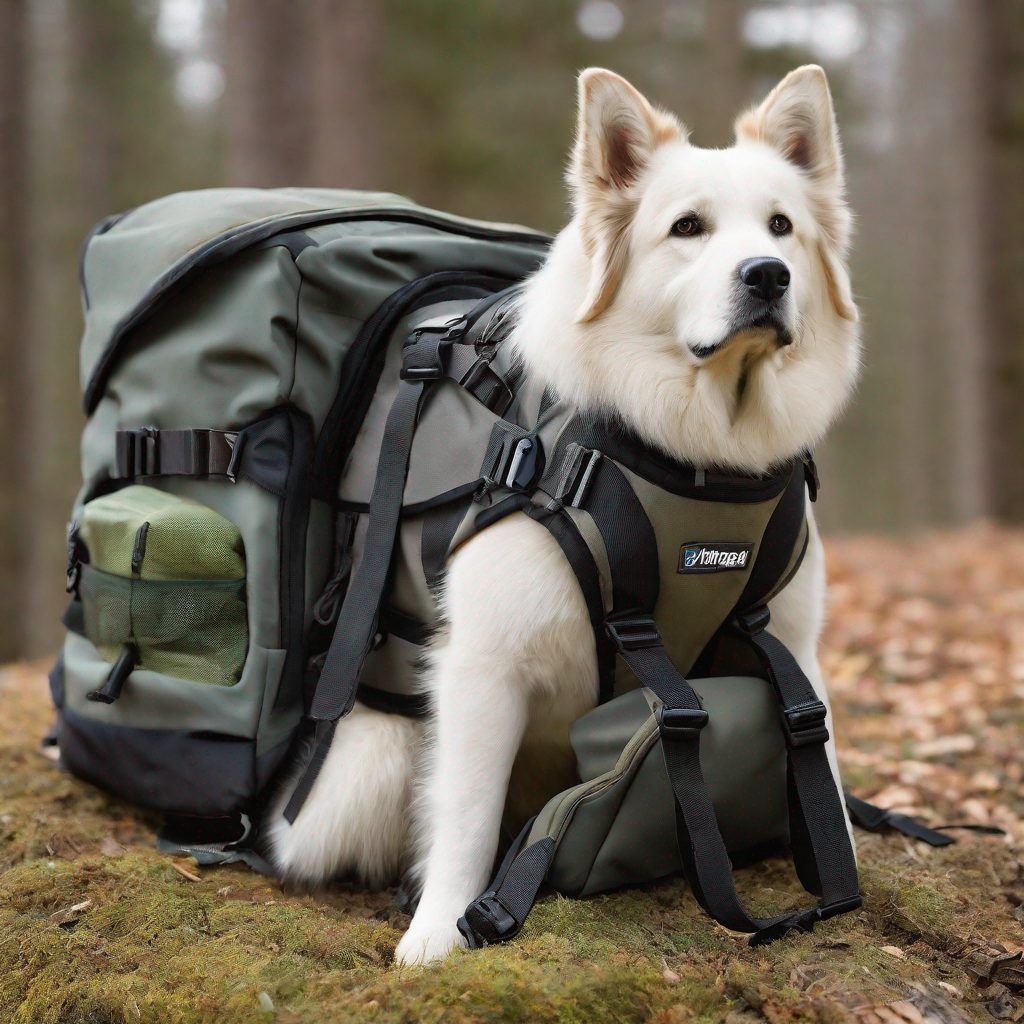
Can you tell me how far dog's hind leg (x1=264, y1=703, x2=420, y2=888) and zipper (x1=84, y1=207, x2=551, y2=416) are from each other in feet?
4.11

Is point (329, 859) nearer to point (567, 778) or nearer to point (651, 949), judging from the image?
point (567, 778)

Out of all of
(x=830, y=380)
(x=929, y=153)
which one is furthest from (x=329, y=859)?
(x=929, y=153)

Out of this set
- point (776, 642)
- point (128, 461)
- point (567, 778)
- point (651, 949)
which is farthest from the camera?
point (128, 461)

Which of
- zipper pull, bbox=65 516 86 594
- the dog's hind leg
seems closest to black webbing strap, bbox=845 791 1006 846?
the dog's hind leg

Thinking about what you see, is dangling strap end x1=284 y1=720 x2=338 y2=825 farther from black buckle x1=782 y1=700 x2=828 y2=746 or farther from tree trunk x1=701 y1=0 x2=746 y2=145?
tree trunk x1=701 y1=0 x2=746 y2=145

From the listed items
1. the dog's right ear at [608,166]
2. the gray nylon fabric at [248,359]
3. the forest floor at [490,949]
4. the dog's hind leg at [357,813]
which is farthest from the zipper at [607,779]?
the dog's right ear at [608,166]

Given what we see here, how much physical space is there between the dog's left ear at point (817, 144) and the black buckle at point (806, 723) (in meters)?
0.96

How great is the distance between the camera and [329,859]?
2.82m

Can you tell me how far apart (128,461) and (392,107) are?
330 inches

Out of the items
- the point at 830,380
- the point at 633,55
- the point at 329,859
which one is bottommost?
the point at 329,859

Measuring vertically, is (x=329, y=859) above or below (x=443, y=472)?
below

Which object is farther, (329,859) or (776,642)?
(329,859)

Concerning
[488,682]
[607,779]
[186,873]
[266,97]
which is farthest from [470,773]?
[266,97]

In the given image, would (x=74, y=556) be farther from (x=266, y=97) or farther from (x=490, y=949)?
(x=266, y=97)
